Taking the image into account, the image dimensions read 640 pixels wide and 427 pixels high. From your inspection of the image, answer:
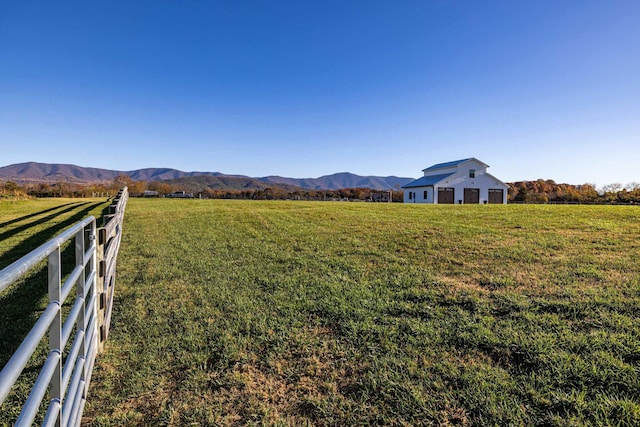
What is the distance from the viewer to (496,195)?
38.5m

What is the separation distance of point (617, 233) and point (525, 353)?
321 inches

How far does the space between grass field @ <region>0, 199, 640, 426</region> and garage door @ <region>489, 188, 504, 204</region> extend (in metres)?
33.4

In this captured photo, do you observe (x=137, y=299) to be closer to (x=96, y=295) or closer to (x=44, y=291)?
(x=44, y=291)

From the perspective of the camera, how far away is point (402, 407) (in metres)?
2.60

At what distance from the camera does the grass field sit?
259 centimetres

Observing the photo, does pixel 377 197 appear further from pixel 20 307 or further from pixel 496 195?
pixel 20 307

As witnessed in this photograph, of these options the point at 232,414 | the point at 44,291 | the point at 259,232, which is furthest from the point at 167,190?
the point at 232,414

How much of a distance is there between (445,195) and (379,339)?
36.7m

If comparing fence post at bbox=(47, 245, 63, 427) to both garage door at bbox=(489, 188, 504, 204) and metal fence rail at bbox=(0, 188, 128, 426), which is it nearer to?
metal fence rail at bbox=(0, 188, 128, 426)

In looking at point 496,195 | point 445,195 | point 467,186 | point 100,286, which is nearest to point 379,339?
point 100,286

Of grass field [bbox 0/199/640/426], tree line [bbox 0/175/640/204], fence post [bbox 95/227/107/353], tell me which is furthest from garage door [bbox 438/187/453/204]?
fence post [bbox 95/227/107/353]

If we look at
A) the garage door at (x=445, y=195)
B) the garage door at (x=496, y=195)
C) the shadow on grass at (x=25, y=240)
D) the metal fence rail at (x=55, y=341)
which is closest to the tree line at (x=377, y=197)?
the garage door at (x=496, y=195)

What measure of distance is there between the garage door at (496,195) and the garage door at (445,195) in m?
5.03

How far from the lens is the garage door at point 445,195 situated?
122ft
